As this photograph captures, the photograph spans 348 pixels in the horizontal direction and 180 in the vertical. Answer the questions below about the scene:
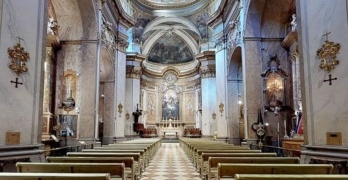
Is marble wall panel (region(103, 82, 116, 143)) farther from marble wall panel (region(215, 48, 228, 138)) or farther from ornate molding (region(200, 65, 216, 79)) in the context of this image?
ornate molding (region(200, 65, 216, 79))

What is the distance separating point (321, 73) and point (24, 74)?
19.8 feet

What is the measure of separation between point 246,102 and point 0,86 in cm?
962

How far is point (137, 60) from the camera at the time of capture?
2644 cm

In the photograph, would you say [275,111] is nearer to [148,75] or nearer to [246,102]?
[246,102]

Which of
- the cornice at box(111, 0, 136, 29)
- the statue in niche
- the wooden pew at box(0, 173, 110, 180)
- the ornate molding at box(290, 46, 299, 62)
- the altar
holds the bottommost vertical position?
the altar

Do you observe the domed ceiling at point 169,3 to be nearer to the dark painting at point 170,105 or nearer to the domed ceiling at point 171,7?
the domed ceiling at point 171,7

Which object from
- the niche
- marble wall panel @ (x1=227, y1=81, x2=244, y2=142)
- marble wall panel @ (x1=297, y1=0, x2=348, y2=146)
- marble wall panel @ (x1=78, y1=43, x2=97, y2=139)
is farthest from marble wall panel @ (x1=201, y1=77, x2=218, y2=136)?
marble wall panel @ (x1=297, y1=0, x2=348, y2=146)

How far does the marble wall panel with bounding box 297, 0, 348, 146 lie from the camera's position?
5672 mm

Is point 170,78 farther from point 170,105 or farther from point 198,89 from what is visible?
point 198,89

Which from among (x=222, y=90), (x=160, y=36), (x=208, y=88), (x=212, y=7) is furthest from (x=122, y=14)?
(x=160, y=36)

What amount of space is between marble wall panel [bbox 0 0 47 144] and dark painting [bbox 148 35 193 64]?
26126 millimetres

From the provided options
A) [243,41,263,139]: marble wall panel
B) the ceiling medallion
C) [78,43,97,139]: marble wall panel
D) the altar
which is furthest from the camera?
the ceiling medallion

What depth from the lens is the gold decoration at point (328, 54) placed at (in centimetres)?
579

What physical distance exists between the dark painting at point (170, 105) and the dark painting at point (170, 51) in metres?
3.65
